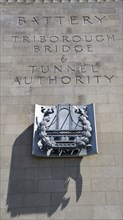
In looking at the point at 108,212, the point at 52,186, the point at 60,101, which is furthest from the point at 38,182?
the point at 60,101

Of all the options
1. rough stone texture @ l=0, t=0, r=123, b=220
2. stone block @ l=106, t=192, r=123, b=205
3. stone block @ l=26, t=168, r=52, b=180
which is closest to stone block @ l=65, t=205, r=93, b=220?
rough stone texture @ l=0, t=0, r=123, b=220

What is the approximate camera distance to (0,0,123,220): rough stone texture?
12.6 metres

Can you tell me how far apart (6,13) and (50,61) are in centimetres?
445

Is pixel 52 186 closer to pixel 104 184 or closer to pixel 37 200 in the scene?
pixel 37 200

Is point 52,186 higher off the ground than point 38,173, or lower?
lower

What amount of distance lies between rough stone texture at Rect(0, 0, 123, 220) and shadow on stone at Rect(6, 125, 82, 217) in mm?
39

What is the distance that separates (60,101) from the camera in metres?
15.3

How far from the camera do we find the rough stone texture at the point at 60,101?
12625mm

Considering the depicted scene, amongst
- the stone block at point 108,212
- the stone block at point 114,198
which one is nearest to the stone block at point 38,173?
the stone block at point 108,212

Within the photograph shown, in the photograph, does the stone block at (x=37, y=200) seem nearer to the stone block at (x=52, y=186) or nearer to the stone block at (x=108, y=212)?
the stone block at (x=52, y=186)

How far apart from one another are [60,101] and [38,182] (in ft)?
14.1

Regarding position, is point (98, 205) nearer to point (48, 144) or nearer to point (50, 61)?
point (48, 144)

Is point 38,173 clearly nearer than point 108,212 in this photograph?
No

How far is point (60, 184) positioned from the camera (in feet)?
42.6
